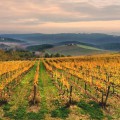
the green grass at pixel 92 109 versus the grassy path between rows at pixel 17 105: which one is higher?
the green grass at pixel 92 109

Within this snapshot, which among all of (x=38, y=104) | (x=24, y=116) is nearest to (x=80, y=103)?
(x=38, y=104)

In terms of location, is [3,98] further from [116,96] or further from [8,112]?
[116,96]

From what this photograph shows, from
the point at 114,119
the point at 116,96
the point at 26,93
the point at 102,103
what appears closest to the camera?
the point at 114,119

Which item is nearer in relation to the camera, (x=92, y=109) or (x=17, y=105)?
(x=92, y=109)

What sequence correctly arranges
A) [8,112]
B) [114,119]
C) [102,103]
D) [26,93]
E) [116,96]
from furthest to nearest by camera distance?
[26,93]
[116,96]
[102,103]
[8,112]
[114,119]

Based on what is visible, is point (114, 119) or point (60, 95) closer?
point (114, 119)

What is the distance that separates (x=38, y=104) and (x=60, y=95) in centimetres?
343

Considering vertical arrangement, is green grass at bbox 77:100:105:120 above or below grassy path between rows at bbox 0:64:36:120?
above

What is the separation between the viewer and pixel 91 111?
695 inches

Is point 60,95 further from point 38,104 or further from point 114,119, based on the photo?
point 114,119

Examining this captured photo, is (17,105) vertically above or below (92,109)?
below

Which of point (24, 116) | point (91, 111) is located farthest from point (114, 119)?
point (24, 116)

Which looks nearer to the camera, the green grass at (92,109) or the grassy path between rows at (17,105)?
the green grass at (92,109)

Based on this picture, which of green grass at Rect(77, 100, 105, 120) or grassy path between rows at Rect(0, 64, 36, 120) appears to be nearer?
green grass at Rect(77, 100, 105, 120)
